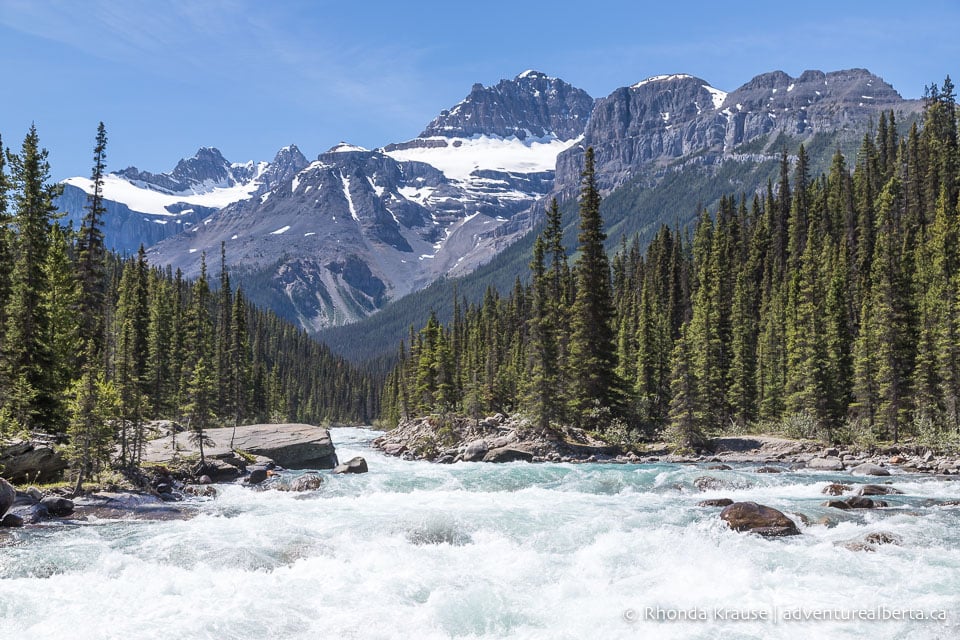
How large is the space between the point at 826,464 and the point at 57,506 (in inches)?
1527

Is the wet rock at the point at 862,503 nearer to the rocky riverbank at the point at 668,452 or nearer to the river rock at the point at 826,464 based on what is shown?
the rocky riverbank at the point at 668,452

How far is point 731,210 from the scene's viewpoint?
4459 inches

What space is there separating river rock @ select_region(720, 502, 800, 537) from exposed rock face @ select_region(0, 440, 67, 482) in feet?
82.6

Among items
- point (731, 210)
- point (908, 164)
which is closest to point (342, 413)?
point (731, 210)

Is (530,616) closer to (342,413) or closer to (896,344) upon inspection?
(896,344)

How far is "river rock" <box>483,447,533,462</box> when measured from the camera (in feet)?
147

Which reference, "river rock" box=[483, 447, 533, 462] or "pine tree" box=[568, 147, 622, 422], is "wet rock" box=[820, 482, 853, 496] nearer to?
"river rock" box=[483, 447, 533, 462]

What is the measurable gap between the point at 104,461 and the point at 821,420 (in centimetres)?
5225

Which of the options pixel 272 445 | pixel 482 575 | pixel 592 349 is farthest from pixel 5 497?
pixel 592 349

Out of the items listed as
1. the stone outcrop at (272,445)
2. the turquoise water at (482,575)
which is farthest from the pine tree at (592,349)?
the turquoise water at (482,575)

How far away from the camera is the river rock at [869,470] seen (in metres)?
34.7

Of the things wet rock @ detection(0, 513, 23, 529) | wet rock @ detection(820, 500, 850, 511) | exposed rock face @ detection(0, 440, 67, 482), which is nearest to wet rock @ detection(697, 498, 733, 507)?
wet rock @ detection(820, 500, 850, 511)

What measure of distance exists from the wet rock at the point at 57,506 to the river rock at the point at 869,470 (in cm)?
3661

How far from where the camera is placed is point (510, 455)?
4519cm
